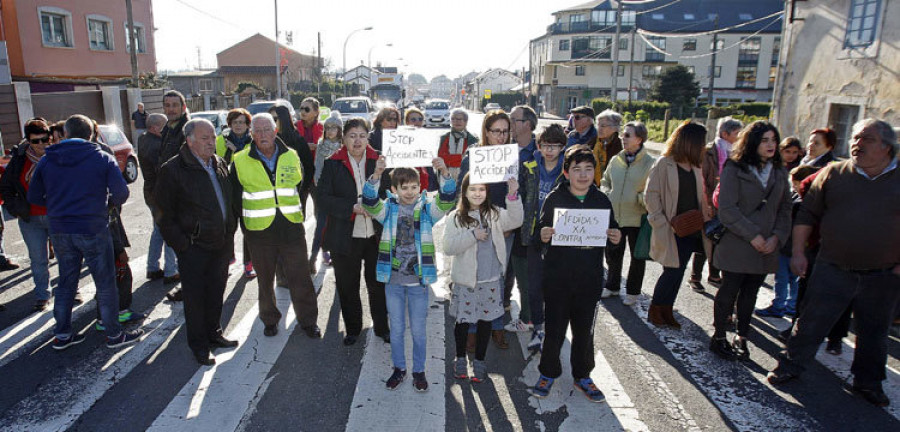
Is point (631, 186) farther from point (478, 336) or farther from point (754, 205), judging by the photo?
point (478, 336)

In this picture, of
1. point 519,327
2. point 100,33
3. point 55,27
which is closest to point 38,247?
point 519,327

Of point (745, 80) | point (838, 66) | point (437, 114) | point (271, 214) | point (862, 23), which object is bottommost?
point (271, 214)

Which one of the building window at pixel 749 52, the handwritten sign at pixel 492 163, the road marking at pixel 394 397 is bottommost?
the road marking at pixel 394 397

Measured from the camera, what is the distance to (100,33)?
88.4ft

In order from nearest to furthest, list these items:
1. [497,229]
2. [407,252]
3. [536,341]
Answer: [407,252], [497,229], [536,341]

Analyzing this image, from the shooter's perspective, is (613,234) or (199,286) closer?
(613,234)

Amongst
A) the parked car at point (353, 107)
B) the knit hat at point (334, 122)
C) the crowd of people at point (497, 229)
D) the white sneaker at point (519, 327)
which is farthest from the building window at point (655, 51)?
the white sneaker at point (519, 327)

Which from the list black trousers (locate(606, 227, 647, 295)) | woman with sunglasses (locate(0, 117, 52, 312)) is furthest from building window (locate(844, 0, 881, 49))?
woman with sunglasses (locate(0, 117, 52, 312))

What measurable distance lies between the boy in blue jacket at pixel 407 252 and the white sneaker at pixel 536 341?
113cm

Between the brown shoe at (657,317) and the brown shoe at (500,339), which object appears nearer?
the brown shoe at (500,339)

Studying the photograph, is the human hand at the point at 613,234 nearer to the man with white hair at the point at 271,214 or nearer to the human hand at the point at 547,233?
the human hand at the point at 547,233

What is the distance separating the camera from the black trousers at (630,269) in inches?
240

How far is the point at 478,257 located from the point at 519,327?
1455 mm

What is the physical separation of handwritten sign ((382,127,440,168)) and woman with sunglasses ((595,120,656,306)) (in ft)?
7.63
